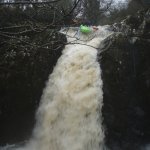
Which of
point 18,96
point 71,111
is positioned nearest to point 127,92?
point 71,111

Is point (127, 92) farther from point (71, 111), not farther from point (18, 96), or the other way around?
point (18, 96)

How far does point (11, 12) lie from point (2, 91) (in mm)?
2587

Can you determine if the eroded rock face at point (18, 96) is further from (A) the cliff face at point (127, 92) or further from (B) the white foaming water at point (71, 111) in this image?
(A) the cliff face at point (127, 92)

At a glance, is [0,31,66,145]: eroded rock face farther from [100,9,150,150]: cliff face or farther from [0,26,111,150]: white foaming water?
[100,9,150,150]: cliff face

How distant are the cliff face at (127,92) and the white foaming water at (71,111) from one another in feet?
0.78

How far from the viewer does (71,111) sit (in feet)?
28.0

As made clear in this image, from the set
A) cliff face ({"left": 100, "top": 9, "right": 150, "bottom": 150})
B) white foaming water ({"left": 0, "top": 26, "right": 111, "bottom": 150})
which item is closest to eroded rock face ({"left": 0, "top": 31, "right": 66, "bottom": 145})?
white foaming water ({"left": 0, "top": 26, "right": 111, "bottom": 150})

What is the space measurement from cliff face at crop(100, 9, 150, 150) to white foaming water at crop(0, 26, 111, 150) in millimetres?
237

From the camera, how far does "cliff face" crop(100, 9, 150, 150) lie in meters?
8.40

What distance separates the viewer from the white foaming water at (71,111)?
8.18 m

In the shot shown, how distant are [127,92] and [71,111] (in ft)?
4.63

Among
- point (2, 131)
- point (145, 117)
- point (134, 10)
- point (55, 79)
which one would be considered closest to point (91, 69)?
point (55, 79)

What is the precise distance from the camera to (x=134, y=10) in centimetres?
1495

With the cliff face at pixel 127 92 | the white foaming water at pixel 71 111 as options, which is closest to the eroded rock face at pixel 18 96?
the white foaming water at pixel 71 111
